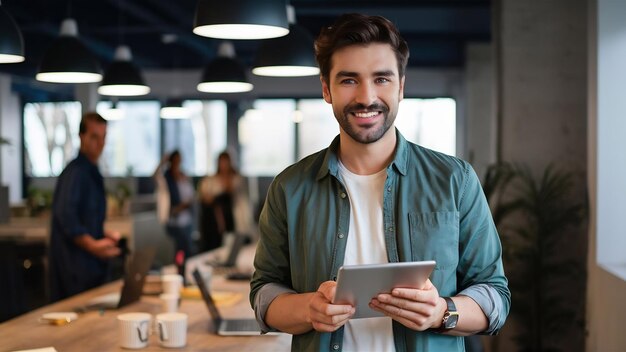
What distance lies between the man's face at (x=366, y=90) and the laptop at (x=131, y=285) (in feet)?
7.54

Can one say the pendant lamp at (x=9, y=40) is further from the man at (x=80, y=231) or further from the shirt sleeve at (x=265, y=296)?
the shirt sleeve at (x=265, y=296)

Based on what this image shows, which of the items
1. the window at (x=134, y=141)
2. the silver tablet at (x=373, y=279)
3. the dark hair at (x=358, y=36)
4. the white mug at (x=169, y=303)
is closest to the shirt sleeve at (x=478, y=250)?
the silver tablet at (x=373, y=279)

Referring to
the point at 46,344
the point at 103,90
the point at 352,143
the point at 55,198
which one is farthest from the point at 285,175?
the point at 103,90

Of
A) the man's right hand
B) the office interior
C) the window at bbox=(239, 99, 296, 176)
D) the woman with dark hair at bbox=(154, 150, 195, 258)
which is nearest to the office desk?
the man's right hand

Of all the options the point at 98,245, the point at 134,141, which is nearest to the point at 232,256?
the point at 98,245

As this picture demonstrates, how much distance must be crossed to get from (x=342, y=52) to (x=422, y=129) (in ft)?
47.3

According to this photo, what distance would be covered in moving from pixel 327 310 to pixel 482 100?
11.3 m

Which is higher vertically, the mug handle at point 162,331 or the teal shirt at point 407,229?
the teal shirt at point 407,229

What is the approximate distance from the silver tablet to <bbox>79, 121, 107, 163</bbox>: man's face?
345 centimetres

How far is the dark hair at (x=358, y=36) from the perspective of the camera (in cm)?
205

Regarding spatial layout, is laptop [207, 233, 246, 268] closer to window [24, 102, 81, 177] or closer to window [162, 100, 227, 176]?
window [162, 100, 227, 176]

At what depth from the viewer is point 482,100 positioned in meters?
12.9

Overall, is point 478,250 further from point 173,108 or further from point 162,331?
point 173,108

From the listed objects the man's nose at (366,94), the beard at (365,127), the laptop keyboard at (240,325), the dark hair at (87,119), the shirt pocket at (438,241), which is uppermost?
the dark hair at (87,119)
